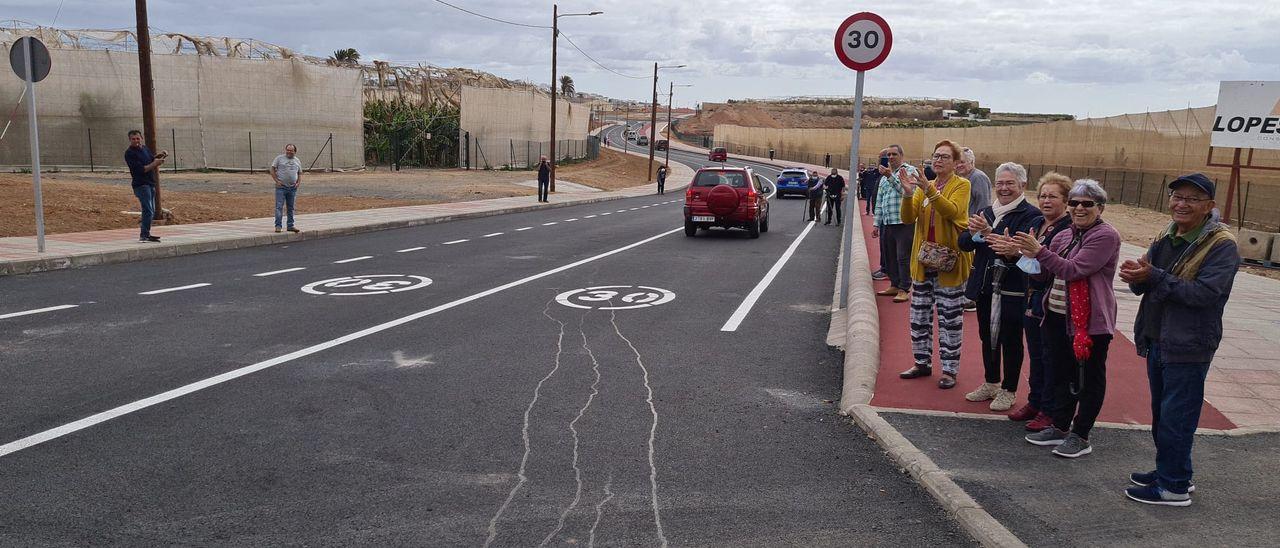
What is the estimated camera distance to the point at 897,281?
1093 centimetres

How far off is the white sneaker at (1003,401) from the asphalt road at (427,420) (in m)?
1.06

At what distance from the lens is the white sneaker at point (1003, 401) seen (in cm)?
593

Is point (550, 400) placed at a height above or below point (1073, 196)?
below

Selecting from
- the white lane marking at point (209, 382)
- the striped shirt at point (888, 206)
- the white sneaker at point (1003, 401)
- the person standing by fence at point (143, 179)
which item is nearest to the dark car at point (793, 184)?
the striped shirt at point (888, 206)

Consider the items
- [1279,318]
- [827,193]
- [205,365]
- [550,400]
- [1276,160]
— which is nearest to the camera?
[550,400]

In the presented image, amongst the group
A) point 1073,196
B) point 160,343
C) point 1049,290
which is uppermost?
point 1073,196

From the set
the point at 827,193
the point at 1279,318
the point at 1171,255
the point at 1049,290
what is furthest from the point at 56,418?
the point at 827,193

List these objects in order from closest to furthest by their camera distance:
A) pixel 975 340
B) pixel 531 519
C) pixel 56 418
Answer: pixel 531 519 → pixel 56 418 → pixel 975 340

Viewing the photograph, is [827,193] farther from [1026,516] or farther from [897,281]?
[1026,516]

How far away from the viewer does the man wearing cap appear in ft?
13.6

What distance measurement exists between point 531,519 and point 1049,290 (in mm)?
3162

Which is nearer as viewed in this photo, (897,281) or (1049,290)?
(1049,290)

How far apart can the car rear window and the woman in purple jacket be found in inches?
595

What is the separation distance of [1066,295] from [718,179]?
1543 centimetres
